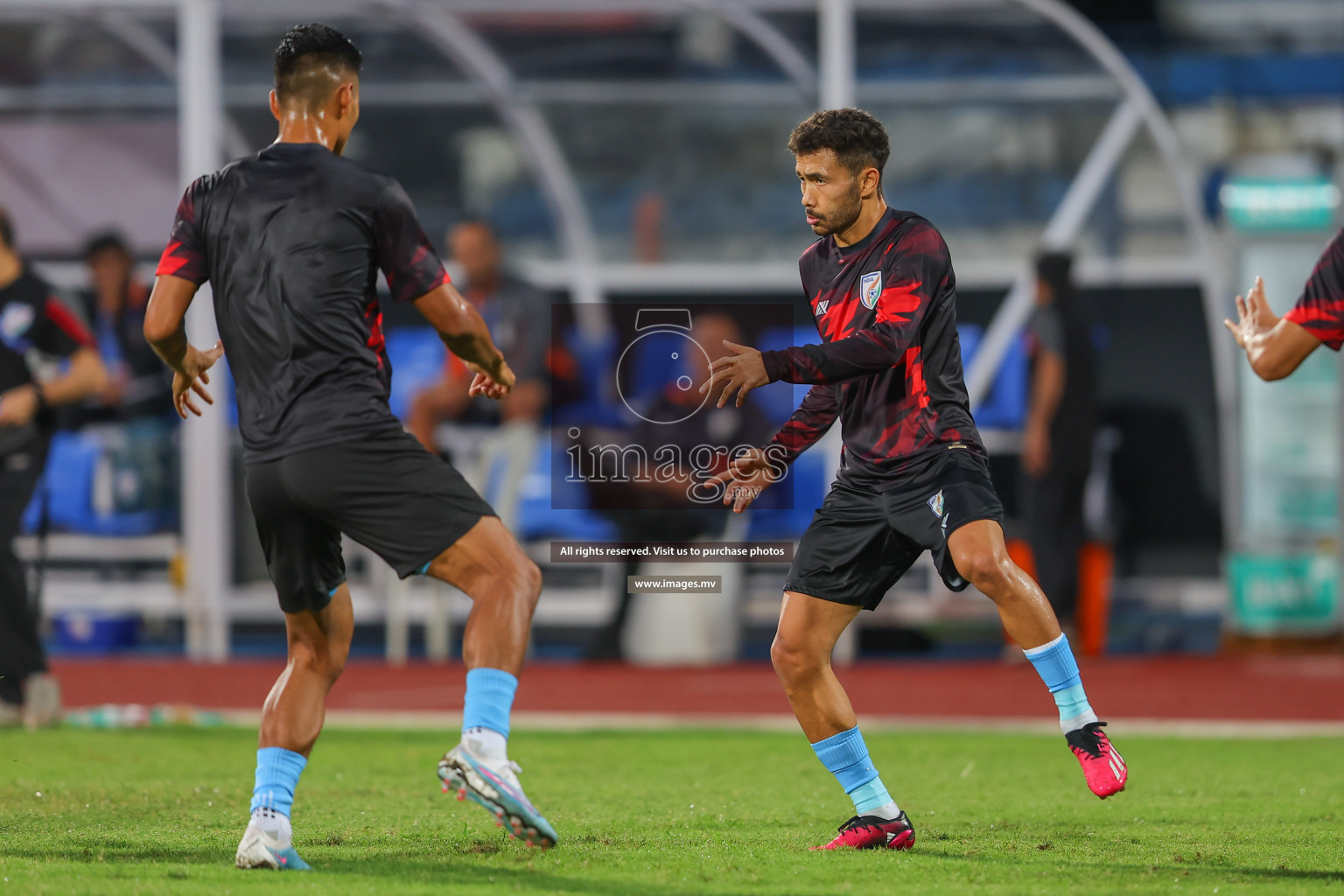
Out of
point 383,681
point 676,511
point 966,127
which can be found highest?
point 966,127

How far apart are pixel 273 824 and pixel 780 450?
1.82 m

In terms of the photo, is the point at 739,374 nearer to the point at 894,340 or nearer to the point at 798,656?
the point at 894,340

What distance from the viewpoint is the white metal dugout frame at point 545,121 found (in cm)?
1171

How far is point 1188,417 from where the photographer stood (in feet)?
46.7

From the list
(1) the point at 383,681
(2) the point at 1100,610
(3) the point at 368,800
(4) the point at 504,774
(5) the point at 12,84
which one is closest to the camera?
(4) the point at 504,774

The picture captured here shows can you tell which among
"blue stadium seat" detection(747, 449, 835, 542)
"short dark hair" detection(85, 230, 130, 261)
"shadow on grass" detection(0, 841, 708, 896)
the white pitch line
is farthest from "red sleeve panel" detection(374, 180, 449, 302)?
"short dark hair" detection(85, 230, 130, 261)

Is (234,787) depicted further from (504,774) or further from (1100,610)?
(1100,610)

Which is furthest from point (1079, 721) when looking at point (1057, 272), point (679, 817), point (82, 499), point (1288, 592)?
point (82, 499)

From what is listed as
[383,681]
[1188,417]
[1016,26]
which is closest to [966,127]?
[1016,26]

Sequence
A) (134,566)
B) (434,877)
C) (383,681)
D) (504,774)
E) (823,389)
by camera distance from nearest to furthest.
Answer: (504,774), (434,877), (823,389), (383,681), (134,566)

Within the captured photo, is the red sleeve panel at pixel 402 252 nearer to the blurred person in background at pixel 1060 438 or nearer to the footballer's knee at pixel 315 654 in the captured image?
the footballer's knee at pixel 315 654

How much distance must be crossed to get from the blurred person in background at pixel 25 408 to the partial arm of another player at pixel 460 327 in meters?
4.35

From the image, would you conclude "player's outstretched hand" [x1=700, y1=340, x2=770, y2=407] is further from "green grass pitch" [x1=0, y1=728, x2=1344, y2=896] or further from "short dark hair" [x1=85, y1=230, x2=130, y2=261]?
"short dark hair" [x1=85, y1=230, x2=130, y2=261]

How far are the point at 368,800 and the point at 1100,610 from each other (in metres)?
7.02
